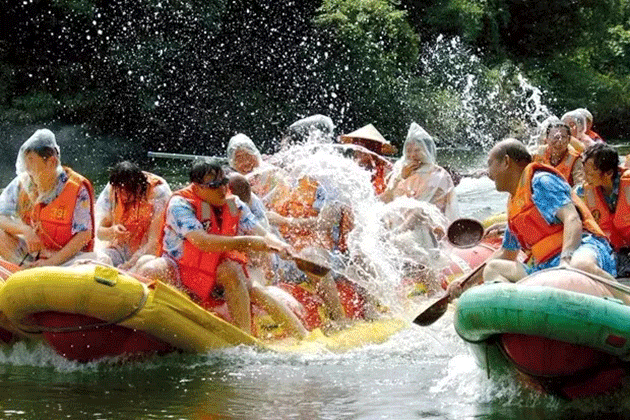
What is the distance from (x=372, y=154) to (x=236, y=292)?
281cm

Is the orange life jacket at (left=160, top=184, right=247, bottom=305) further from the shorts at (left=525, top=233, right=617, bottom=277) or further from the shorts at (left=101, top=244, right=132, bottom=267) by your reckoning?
the shorts at (left=525, top=233, right=617, bottom=277)

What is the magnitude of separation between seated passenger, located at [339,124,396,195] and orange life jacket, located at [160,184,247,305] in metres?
2.54

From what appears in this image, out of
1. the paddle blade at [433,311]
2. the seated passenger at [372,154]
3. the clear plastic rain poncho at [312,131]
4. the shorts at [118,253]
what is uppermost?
the clear plastic rain poncho at [312,131]

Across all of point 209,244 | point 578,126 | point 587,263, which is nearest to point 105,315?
point 209,244

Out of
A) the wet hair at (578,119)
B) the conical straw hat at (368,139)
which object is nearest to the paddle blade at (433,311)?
the conical straw hat at (368,139)

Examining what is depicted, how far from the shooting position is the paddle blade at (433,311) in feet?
23.5

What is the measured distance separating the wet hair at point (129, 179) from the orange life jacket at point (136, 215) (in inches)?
2.8

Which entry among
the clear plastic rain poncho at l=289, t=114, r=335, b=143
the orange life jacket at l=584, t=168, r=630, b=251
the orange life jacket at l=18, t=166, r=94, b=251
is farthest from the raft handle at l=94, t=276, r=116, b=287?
the clear plastic rain poncho at l=289, t=114, r=335, b=143

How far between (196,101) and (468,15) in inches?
296

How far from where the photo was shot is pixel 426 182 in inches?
400

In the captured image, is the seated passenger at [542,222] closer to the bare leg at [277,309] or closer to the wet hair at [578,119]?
the bare leg at [277,309]

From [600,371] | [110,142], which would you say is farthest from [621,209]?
[110,142]

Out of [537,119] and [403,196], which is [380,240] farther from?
[537,119]

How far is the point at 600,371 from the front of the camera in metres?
6.23
